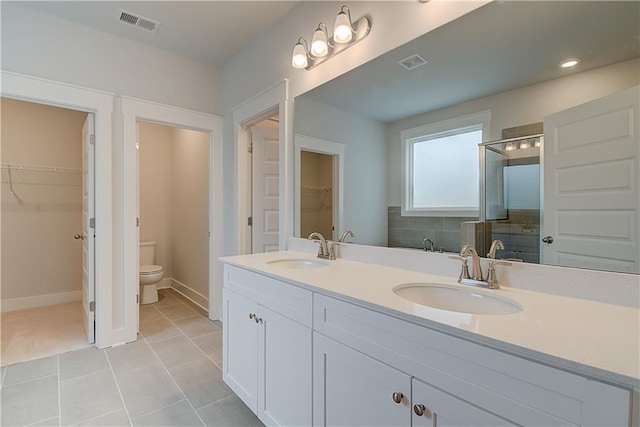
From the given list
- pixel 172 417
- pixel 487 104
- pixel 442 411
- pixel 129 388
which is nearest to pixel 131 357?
pixel 129 388

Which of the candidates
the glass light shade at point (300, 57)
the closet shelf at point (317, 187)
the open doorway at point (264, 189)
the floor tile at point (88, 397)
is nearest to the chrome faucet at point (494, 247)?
the closet shelf at point (317, 187)

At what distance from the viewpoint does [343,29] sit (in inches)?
64.7

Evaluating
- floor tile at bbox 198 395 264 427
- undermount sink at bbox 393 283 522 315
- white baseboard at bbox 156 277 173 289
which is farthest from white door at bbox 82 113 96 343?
undermount sink at bbox 393 283 522 315

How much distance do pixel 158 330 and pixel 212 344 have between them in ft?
2.25

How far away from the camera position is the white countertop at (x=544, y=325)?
0.59 m

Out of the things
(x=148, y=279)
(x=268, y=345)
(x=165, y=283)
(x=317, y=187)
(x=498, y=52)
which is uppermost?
(x=498, y=52)

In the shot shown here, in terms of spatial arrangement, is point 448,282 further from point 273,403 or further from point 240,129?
point 240,129

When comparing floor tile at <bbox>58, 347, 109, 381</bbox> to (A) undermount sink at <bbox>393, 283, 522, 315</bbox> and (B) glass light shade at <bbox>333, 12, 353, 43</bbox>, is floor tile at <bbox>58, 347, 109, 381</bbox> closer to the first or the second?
(A) undermount sink at <bbox>393, 283, 522, 315</bbox>

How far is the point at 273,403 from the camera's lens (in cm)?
141

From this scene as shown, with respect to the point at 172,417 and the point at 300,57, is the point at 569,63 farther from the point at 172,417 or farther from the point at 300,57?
the point at 172,417

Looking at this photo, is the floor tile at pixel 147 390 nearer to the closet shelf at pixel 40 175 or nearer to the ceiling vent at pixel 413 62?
the ceiling vent at pixel 413 62

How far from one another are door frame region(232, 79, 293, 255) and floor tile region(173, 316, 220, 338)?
80cm

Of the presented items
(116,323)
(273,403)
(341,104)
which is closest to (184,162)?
(116,323)

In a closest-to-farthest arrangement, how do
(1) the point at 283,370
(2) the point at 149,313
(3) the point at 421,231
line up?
(1) the point at 283,370, (3) the point at 421,231, (2) the point at 149,313
